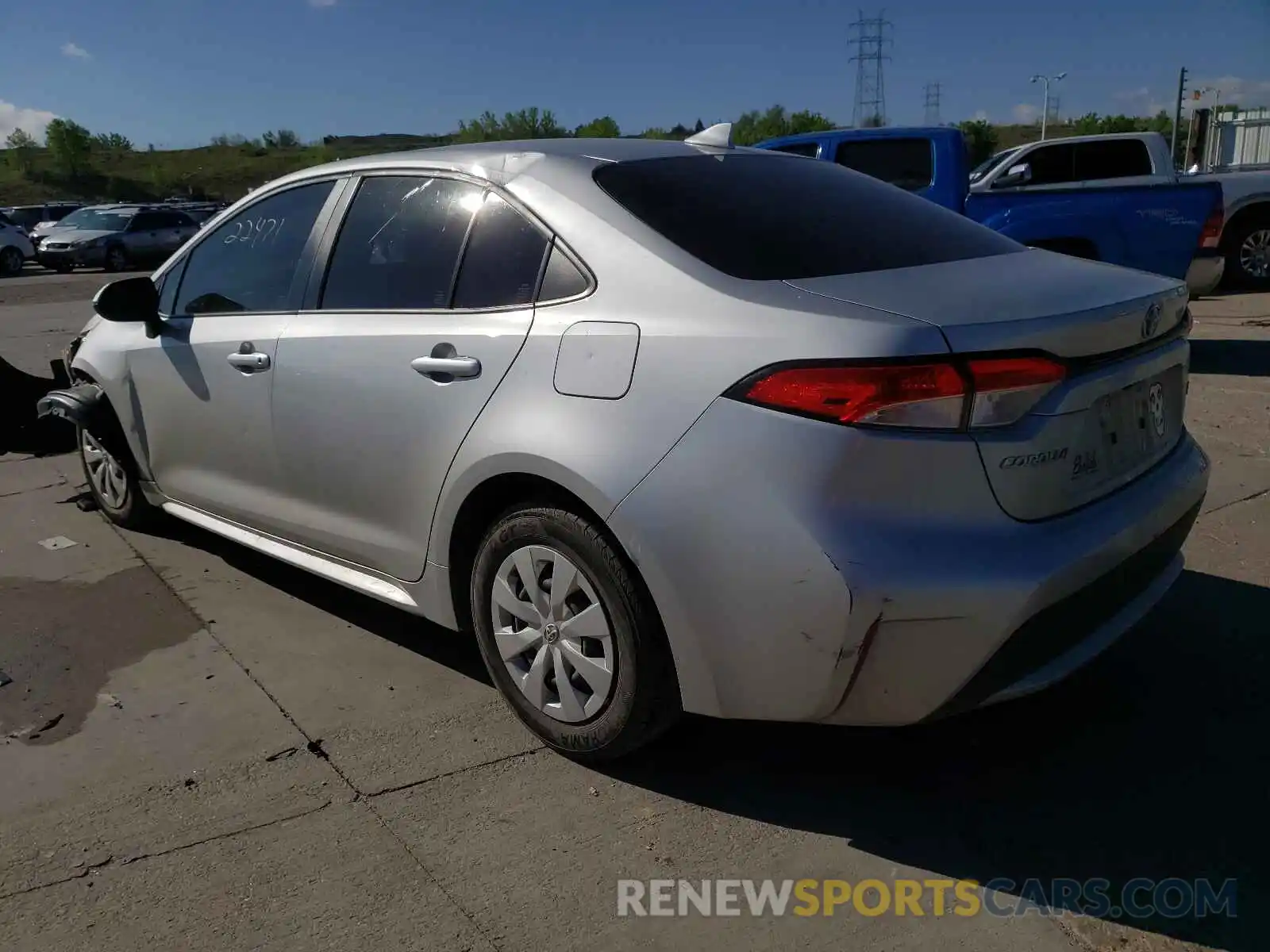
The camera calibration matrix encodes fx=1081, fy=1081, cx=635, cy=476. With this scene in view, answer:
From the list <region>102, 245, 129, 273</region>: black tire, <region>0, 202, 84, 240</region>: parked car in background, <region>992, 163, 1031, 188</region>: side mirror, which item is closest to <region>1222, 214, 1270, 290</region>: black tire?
<region>992, 163, 1031, 188</region>: side mirror

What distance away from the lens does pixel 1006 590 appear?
7.68 feet

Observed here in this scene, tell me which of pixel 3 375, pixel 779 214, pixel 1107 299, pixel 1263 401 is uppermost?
pixel 779 214

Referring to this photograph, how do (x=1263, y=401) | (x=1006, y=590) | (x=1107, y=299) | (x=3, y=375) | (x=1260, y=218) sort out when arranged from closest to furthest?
(x=1006, y=590) → (x=1107, y=299) → (x=3, y=375) → (x=1263, y=401) → (x=1260, y=218)

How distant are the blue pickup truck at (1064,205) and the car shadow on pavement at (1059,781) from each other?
6064 mm

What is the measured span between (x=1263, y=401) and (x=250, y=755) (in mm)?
6985

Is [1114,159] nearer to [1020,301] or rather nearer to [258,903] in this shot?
[1020,301]

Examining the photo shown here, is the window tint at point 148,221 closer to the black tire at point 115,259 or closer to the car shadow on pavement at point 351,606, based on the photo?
the black tire at point 115,259

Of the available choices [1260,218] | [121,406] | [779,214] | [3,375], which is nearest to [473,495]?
[779,214]

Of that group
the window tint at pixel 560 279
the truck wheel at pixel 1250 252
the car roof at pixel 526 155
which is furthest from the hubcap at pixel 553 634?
the truck wheel at pixel 1250 252

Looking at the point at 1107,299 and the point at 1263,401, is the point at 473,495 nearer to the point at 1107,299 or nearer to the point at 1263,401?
the point at 1107,299

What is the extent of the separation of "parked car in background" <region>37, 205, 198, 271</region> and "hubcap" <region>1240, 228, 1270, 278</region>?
23.5 metres

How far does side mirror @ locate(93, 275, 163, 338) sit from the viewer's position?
172 inches

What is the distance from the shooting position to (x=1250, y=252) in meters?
14.2

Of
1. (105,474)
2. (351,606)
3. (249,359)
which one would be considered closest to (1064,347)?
(249,359)
